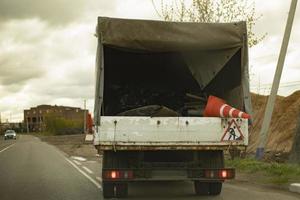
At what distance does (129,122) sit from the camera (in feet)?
32.2

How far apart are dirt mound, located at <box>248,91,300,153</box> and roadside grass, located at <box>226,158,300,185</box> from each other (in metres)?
7.17

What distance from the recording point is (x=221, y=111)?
1027cm

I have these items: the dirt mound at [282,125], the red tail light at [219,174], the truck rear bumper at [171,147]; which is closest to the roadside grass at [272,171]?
the red tail light at [219,174]

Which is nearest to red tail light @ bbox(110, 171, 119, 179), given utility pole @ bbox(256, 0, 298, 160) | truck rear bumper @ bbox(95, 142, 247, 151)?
truck rear bumper @ bbox(95, 142, 247, 151)

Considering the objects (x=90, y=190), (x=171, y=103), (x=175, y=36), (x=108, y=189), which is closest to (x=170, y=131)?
(x=108, y=189)

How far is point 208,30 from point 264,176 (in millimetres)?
4860

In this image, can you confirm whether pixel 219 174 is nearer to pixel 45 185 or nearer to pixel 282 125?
pixel 45 185

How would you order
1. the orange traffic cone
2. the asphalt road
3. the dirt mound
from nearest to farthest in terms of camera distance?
the orange traffic cone → the asphalt road → the dirt mound

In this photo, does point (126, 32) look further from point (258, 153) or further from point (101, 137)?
point (258, 153)

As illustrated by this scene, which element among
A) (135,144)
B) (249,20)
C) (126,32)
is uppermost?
(249,20)

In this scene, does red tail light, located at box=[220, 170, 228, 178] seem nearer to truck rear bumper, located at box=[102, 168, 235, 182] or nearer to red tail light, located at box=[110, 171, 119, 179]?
truck rear bumper, located at box=[102, 168, 235, 182]

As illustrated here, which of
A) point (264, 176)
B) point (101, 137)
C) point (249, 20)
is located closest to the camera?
point (101, 137)

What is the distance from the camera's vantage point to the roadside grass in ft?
42.6

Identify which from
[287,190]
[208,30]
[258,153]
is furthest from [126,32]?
[258,153]
